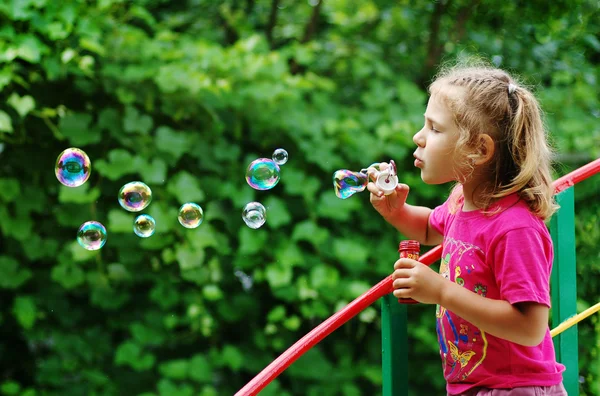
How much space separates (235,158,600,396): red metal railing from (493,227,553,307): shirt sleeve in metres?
0.29

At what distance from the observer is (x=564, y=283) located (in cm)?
169

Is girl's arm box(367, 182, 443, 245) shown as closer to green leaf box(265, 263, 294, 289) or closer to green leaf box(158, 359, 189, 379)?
green leaf box(265, 263, 294, 289)

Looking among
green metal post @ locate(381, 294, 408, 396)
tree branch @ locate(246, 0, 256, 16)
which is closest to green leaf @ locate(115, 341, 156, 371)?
green metal post @ locate(381, 294, 408, 396)

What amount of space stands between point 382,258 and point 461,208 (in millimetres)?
1907

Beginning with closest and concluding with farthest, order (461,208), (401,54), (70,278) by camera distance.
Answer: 1. (461,208)
2. (70,278)
3. (401,54)

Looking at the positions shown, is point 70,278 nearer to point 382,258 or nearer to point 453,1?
point 382,258

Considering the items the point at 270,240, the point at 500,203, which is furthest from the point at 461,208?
the point at 270,240

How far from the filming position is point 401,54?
4086mm

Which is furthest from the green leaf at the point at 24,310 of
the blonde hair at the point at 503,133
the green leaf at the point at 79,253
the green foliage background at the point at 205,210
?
the blonde hair at the point at 503,133

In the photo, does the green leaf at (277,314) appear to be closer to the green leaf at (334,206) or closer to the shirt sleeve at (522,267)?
the green leaf at (334,206)

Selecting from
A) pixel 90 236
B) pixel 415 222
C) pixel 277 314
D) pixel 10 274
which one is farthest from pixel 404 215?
pixel 10 274

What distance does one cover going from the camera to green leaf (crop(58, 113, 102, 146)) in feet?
10.1

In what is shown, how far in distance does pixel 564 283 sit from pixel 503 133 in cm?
49

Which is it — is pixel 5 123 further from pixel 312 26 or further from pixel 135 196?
pixel 312 26
